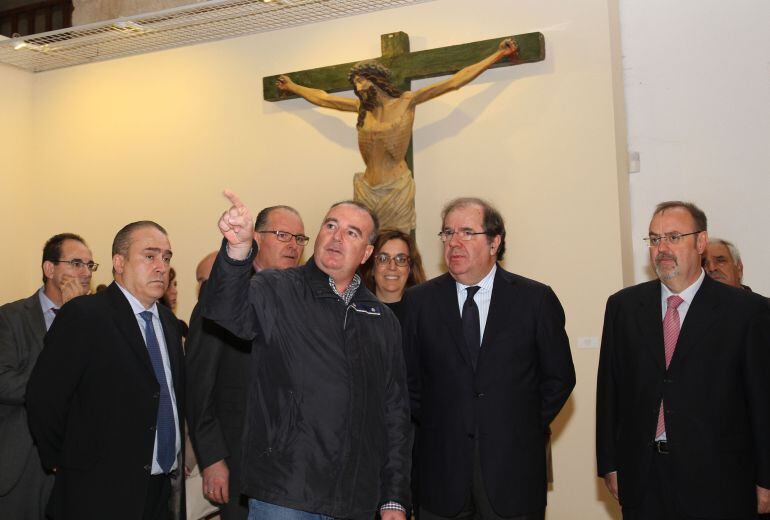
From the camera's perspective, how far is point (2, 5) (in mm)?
8297

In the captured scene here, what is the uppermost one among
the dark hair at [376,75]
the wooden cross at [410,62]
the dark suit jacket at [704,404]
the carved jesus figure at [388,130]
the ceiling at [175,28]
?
the ceiling at [175,28]

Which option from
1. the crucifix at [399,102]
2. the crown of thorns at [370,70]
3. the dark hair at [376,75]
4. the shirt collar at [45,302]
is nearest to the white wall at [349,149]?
the crucifix at [399,102]

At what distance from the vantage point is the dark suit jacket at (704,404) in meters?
2.80

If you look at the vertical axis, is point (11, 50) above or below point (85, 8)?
below

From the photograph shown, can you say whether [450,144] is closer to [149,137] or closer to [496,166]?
[496,166]

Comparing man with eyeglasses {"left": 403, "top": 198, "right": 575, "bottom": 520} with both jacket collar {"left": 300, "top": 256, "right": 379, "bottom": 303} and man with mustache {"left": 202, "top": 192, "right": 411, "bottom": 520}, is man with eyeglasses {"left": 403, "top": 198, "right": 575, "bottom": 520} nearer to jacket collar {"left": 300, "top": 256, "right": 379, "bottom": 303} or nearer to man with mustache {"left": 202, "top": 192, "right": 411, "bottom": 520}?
man with mustache {"left": 202, "top": 192, "right": 411, "bottom": 520}

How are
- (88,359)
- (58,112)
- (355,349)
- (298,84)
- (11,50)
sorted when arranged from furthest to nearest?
(58,112) → (11,50) → (298,84) → (88,359) → (355,349)

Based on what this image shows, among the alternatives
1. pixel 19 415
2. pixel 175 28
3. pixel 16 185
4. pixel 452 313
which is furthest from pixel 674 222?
pixel 16 185

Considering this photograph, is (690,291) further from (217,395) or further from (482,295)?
(217,395)

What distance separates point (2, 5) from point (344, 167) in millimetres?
4823

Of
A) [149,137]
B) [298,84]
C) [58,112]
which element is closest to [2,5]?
[58,112]

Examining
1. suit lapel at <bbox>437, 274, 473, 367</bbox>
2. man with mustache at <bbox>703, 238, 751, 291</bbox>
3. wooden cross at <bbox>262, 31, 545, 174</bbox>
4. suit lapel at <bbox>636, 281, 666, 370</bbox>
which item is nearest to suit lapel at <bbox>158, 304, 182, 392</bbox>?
suit lapel at <bbox>437, 274, 473, 367</bbox>

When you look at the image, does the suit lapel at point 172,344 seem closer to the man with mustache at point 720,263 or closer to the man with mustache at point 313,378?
the man with mustache at point 313,378

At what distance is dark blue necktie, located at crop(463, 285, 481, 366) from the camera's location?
2975mm
